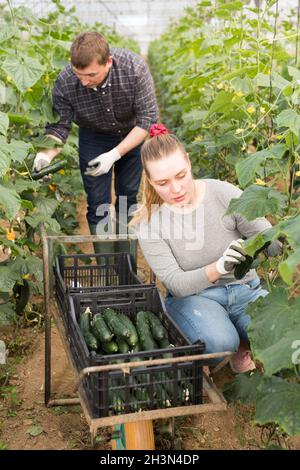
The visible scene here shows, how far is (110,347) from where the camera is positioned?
2617mm

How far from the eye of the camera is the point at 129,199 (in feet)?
17.0

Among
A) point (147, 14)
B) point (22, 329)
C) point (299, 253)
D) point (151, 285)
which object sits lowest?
point (147, 14)

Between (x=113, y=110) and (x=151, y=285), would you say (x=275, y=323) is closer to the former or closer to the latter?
(x=151, y=285)

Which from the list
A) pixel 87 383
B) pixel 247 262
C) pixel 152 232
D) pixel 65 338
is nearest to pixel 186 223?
pixel 152 232

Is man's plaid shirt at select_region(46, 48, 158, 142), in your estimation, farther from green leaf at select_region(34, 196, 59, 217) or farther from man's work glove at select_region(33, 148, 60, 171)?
green leaf at select_region(34, 196, 59, 217)

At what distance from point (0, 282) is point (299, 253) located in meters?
2.02

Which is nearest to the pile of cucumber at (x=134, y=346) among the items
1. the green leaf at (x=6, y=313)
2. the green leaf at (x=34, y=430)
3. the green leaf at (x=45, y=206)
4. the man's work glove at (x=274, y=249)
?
the man's work glove at (x=274, y=249)

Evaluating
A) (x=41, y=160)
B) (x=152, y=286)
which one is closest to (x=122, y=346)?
(x=152, y=286)

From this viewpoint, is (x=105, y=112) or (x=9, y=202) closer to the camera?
(x=9, y=202)

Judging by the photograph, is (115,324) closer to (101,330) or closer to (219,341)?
(101,330)

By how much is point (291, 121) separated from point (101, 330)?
112cm

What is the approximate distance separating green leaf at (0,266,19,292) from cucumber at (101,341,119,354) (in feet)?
2.92

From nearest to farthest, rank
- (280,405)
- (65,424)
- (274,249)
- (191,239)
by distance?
(280,405) < (274,249) < (191,239) < (65,424)

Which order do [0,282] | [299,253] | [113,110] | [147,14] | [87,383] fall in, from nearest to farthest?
[299,253] → [87,383] → [0,282] → [113,110] → [147,14]
